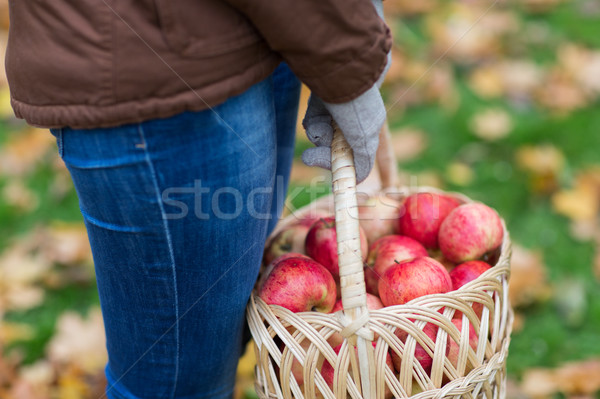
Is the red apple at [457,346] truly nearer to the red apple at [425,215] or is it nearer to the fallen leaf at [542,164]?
the red apple at [425,215]

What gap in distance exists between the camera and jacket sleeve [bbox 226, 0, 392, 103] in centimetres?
Result: 67

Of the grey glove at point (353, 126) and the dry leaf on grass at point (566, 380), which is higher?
the grey glove at point (353, 126)

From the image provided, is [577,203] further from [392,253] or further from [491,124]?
[392,253]

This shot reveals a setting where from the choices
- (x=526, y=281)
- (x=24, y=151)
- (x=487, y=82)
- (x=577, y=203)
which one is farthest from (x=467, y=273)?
(x=24, y=151)

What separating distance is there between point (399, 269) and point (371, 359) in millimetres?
216

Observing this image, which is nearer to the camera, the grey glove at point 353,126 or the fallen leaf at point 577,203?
the grey glove at point 353,126

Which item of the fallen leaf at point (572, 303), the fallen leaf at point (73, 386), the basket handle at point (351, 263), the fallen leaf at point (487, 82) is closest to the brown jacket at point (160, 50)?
the basket handle at point (351, 263)

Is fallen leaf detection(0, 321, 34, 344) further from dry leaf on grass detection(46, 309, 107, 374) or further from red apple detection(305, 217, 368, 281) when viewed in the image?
red apple detection(305, 217, 368, 281)

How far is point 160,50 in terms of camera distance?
0.67 metres

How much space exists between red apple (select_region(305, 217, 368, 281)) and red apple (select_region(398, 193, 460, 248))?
0.42 ft

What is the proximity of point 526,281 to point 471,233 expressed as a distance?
1.84 ft

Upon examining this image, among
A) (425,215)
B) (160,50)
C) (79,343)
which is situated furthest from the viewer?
(79,343)

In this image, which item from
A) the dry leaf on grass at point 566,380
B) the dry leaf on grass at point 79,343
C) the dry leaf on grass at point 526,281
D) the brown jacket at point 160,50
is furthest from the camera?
the dry leaf on grass at point 526,281

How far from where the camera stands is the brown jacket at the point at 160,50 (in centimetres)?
66
